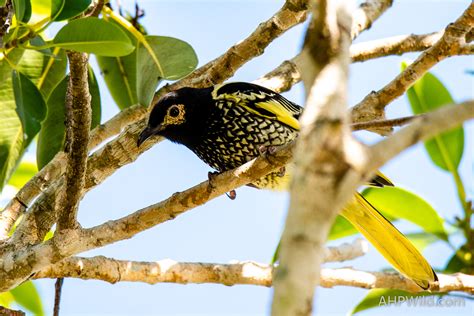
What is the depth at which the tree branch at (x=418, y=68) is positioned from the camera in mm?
3576

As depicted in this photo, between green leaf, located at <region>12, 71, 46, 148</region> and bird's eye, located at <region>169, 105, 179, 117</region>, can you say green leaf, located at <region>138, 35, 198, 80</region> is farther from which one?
green leaf, located at <region>12, 71, 46, 148</region>

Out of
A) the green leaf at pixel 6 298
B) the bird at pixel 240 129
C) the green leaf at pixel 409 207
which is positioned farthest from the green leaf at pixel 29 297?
the green leaf at pixel 409 207

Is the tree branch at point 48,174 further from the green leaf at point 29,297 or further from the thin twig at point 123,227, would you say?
the green leaf at point 29,297

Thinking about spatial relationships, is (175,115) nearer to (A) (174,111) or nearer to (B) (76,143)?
(A) (174,111)

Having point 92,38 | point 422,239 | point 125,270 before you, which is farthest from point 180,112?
point 422,239

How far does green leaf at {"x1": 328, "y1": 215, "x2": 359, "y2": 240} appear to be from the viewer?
4602 millimetres

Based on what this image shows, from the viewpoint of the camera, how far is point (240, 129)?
4379 mm

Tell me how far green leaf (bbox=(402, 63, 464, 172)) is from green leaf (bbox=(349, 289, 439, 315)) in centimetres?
88

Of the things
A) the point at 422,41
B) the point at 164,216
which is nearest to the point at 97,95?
the point at 164,216

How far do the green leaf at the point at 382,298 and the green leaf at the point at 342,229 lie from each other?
39 centimetres

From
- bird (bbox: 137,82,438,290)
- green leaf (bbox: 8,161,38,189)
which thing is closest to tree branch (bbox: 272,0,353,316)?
bird (bbox: 137,82,438,290)

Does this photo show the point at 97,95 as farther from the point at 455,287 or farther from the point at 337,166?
the point at 337,166

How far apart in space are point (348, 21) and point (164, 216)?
1.72 metres

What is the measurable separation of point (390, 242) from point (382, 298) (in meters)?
0.49
